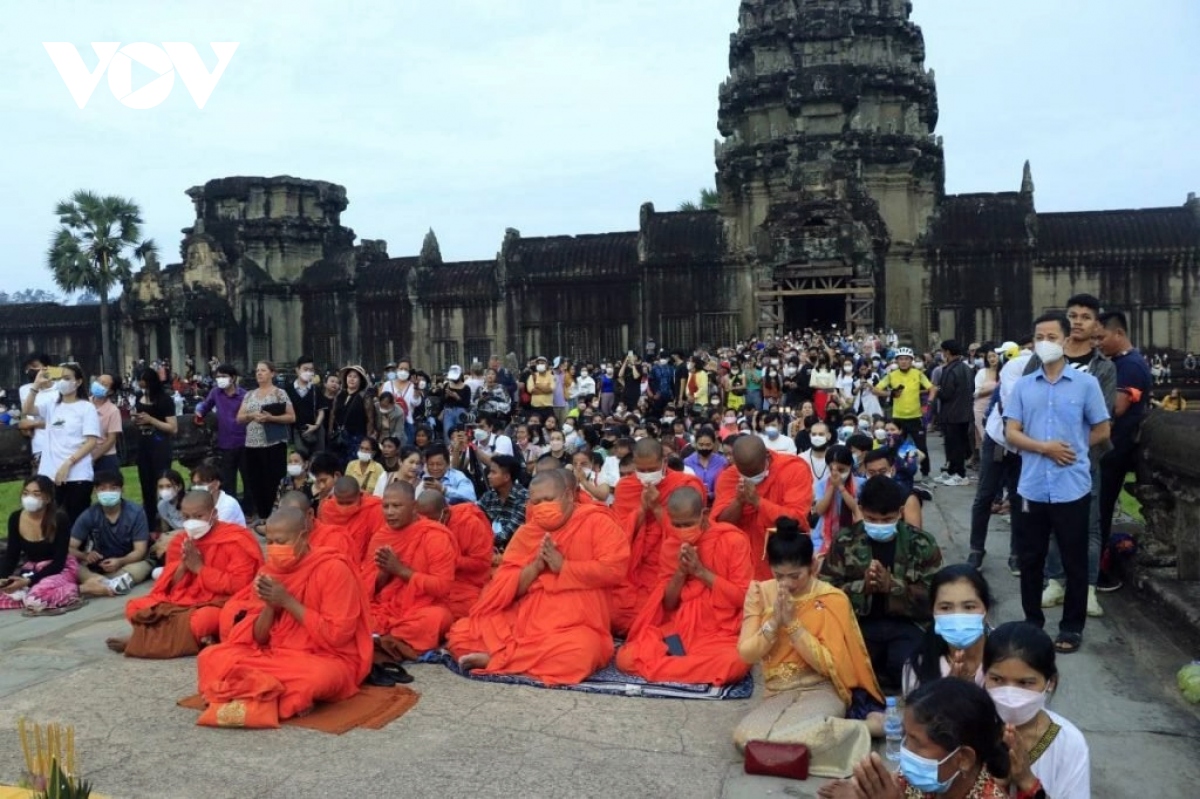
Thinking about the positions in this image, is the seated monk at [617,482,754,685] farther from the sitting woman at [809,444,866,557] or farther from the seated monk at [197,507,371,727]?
the seated monk at [197,507,371,727]

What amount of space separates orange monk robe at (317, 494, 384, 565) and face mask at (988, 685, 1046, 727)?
216 inches

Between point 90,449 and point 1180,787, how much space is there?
869 cm

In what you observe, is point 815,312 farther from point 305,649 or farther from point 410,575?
point 305,649

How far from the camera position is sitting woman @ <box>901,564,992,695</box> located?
13.7 feet

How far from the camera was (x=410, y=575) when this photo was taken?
7289 millimetres

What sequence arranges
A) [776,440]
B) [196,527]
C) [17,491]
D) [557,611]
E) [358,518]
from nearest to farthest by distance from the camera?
[557,611], [196,527], [358,518], [776,440], [17,491]

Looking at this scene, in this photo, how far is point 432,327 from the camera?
31.1 m

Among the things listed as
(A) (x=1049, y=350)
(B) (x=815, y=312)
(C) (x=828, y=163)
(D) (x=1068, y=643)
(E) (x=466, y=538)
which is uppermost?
(C) (x=828, y=163)

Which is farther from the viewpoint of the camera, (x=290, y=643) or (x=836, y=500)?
(x=836, y=500)

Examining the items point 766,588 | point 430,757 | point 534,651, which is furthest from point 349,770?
point 766,588

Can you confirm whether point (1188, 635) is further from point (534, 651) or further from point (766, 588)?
point (534, 651)

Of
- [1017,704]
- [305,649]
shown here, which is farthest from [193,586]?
[1017,704]

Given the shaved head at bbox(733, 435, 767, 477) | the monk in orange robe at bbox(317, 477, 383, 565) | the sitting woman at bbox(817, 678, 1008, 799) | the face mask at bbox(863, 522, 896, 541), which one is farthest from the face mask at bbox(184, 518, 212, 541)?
the sitting woman at bbox(817, 678, 1008, 799)

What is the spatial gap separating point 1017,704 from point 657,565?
4.25 metres
